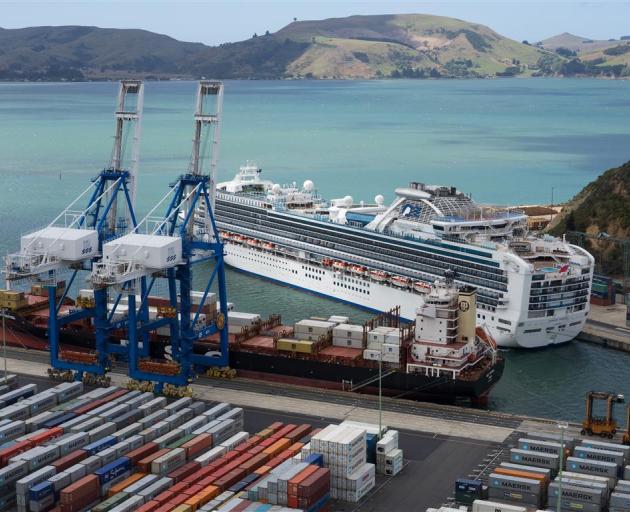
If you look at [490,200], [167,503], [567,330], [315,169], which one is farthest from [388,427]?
[315,169]

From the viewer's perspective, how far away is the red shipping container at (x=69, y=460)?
3491cm

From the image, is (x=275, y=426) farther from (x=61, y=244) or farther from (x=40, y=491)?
(x=61, y=244)

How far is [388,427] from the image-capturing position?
4122cm

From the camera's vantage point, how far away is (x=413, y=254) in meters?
60.1

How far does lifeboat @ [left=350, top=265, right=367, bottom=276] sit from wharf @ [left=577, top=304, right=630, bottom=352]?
1342 cm

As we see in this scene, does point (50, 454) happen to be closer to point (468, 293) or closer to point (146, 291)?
point (146, 291)

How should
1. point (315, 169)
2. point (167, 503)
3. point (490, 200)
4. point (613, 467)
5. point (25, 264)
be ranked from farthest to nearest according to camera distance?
point (315, 169) < point (490, 200) < point (25, 264) < point (613, 467) < point (167, 503)

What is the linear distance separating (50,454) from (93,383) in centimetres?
1193

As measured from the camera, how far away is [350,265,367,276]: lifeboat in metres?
63.2

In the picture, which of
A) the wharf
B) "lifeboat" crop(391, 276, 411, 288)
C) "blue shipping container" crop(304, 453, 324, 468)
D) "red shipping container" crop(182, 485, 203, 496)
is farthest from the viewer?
"lifeboat" crop(391, 276, 411, 288)

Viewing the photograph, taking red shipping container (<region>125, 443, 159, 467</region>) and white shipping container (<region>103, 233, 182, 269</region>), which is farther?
white shipping container (<region>103, 233, 182, 269</region>)

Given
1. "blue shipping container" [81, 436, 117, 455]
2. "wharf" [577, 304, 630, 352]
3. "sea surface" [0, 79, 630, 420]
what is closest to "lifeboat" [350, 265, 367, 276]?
"sea surface" [0, 79, 630, 420]

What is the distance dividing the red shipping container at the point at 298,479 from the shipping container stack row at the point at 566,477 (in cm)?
582

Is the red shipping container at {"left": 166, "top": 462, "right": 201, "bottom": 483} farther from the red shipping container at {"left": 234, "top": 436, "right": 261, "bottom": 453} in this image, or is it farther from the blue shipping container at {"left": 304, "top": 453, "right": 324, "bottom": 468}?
the blue shipping container at {"left": 304, "top": 453, "right": 324, "bottom": 468}
